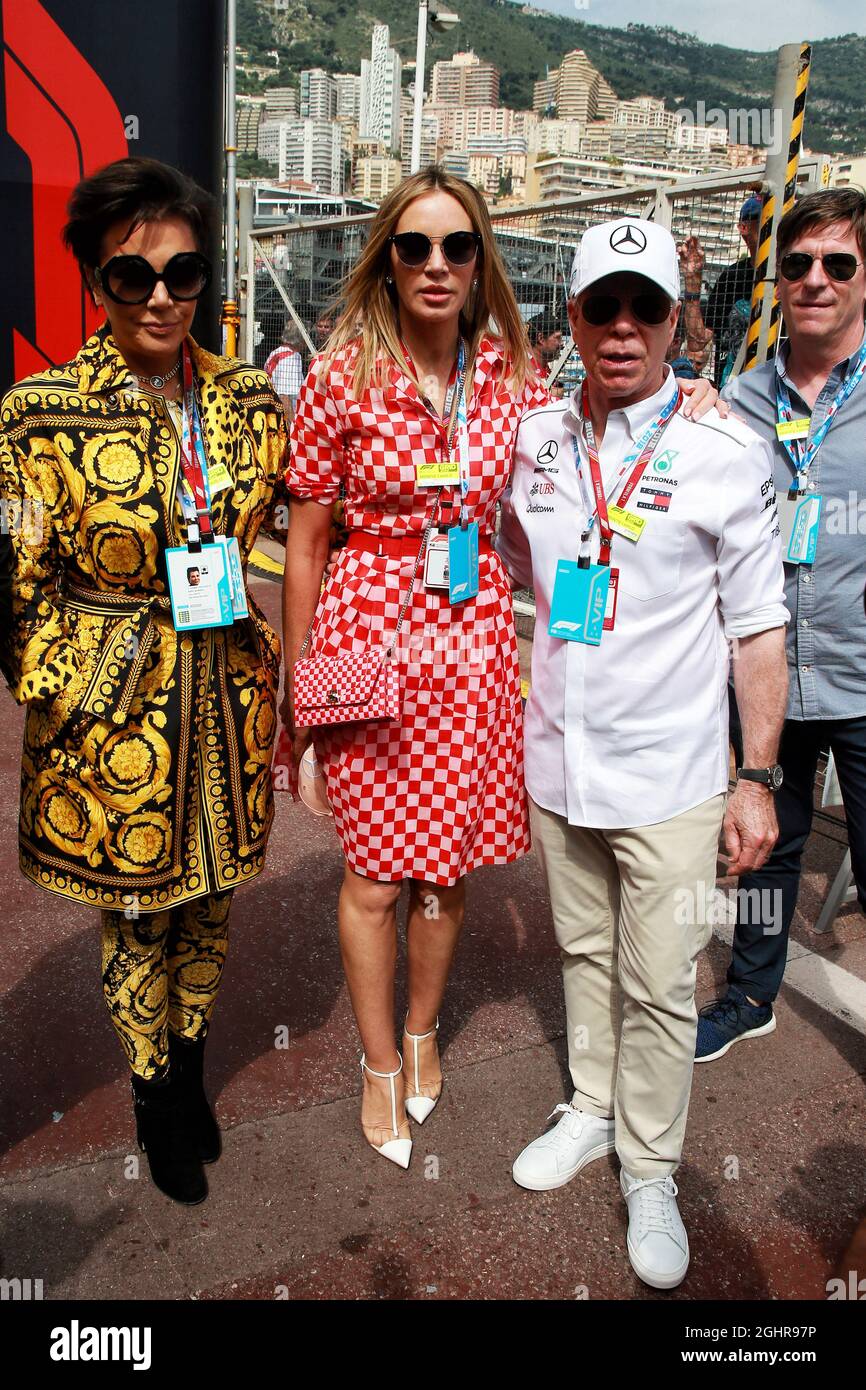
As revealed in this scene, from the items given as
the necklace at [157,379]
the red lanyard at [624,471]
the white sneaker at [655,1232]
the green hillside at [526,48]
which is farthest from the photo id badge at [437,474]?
the green hillside at [526,48]

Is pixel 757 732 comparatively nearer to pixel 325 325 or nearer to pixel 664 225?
pixel 325 325

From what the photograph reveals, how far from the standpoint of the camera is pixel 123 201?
2.02 metres

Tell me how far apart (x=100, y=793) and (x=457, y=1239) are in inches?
50.3

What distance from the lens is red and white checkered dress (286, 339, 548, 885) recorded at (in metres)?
2.34

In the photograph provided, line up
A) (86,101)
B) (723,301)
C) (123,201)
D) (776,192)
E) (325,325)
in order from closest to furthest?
(123,201) < (86,101) < (325,325) < (776,192) < (723,301)

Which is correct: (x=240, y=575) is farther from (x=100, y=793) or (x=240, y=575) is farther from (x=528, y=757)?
(x=528, y=757)

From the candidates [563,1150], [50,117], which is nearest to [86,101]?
[50,117]

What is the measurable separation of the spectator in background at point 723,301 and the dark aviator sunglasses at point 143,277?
414cm

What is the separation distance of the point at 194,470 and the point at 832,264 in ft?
5.48

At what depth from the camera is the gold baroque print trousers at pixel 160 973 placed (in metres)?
2.36

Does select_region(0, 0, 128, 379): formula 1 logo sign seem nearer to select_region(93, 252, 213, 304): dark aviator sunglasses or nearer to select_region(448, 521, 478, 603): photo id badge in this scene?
select_region(93, 252, 213, 304): dark aviator sunglasses

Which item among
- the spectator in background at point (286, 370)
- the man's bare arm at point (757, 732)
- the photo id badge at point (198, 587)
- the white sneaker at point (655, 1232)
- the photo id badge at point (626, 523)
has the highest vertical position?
the spectator in background at point (286, 370)

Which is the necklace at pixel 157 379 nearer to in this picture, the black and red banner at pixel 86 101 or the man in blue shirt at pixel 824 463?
the black and red banner at pixel 86 101
